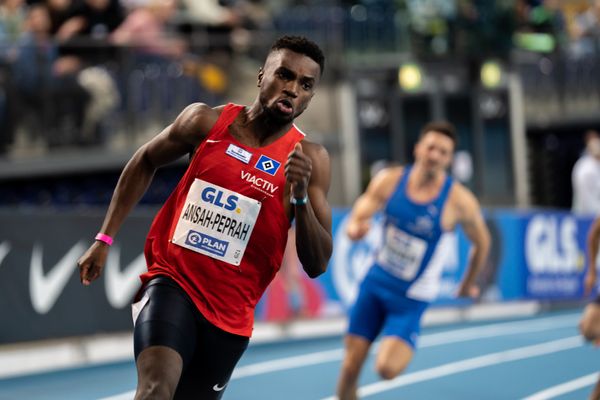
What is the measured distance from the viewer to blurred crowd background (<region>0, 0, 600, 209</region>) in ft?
44.9

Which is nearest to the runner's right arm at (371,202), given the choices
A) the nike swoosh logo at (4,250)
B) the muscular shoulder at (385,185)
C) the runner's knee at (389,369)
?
the muscular shoulder at (385,185)

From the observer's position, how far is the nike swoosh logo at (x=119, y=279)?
491 inches

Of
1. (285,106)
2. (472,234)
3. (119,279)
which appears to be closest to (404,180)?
(472,234)

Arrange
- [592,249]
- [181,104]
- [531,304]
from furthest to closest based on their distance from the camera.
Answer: [531,304], [181,104], [592,249]

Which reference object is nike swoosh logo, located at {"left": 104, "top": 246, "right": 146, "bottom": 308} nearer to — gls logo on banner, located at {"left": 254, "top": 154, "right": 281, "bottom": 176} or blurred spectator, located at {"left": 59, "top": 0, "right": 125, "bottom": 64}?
blurred spectator, located at {"left": 59, "top": 0, "right": 125, "bottom": 64}

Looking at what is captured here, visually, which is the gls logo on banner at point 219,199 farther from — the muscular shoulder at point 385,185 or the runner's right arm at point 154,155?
the muscular shoulder at point 385,185

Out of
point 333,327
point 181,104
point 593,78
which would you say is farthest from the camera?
point 593,78

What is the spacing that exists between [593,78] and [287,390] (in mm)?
14103

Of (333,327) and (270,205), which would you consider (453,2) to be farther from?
(270,205)

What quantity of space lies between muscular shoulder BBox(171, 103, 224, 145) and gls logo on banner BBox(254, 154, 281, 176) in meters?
0.29

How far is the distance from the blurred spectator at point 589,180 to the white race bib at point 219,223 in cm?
1374

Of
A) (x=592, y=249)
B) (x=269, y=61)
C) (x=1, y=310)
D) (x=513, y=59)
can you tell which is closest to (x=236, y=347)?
(x=269, y=61)

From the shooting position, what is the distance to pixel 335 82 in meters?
18.2

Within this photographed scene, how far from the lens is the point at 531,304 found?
18500 millimetres
